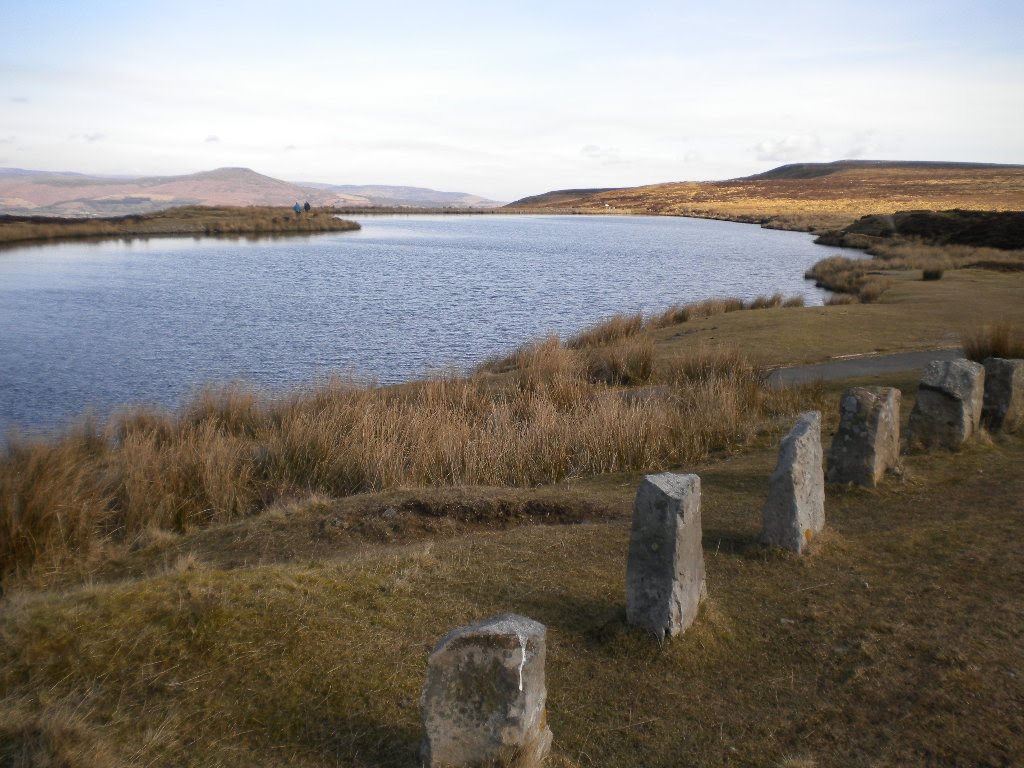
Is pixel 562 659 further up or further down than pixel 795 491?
further down

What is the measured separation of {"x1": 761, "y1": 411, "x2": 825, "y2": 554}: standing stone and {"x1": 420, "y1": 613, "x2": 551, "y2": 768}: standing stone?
2870 mm

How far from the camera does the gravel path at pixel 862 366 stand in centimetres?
1316

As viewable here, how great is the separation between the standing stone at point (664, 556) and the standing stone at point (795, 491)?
4.25 feet

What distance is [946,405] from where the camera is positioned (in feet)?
26.9

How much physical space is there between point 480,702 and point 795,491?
10.1 ft

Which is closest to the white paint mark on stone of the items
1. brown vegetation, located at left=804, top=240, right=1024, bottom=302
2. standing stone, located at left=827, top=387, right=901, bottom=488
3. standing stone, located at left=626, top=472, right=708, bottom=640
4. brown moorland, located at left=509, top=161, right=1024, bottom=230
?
standing stone, located at left=626, top=472, right=708, bottom=640

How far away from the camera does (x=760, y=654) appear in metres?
4.49

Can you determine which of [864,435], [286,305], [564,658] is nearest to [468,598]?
[564,658]

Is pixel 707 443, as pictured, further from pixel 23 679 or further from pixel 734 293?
pixel 734 293

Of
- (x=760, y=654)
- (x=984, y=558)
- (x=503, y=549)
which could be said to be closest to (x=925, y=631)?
(x=760, y=654)

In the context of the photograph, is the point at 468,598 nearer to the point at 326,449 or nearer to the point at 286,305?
the point at 326,449

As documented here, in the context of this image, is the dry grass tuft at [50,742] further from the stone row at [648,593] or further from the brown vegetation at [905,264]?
the brown vegetation at [905,264]

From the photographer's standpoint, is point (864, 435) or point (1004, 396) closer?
point (864, 435)

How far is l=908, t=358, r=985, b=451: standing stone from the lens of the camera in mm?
8148
